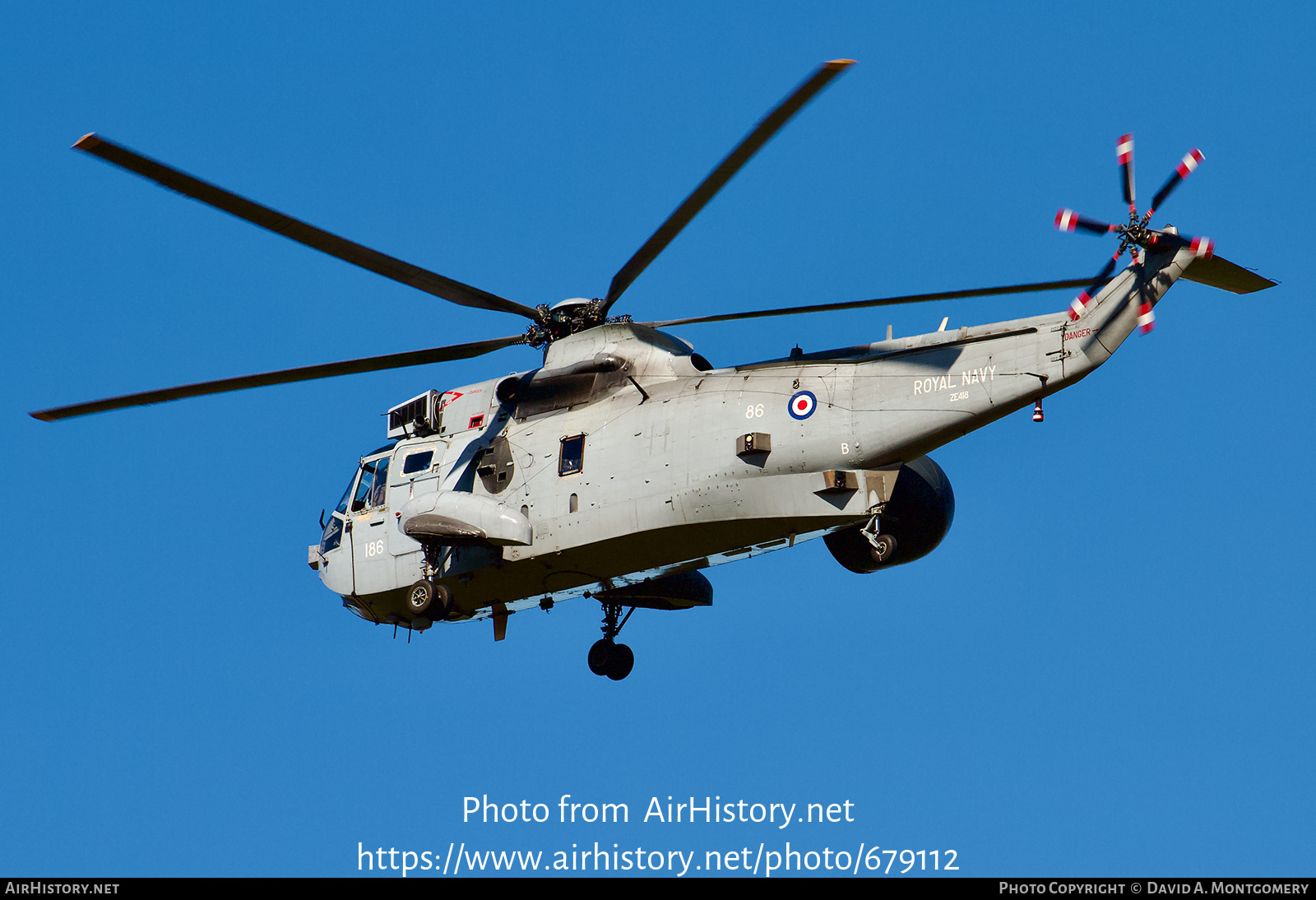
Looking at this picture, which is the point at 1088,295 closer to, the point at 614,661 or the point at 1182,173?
the point at 1182,173

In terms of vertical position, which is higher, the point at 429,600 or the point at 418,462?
the point at 418,462

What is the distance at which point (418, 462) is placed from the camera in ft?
94.3

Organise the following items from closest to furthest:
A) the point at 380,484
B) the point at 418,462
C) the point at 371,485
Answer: the point at 418,462 < the point at 380,484 < the point at 371,485

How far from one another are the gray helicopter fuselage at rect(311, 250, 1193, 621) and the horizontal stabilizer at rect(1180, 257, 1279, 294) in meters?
2.18

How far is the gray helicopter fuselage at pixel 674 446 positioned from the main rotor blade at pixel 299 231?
77.0 inches

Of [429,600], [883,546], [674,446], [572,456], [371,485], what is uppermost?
[371,485]

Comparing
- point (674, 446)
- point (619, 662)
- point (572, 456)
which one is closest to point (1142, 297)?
point (674, 446)

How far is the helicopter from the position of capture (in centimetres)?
2228

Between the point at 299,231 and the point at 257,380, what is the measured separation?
385 centimetres

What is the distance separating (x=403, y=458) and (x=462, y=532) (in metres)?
3.47

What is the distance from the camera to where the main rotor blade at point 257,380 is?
26266 mm

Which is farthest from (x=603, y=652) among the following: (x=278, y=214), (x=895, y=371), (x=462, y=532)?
(x=278, y=214)

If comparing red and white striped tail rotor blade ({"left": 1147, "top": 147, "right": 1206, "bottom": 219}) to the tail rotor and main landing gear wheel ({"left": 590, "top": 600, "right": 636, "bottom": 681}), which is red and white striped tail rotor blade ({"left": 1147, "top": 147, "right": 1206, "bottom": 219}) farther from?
main landing gear wheel ({"left": 590, "top": 600, "right": 636, "bottom": 681})
